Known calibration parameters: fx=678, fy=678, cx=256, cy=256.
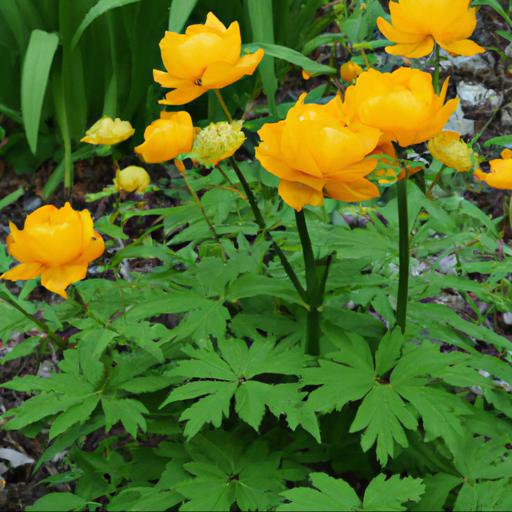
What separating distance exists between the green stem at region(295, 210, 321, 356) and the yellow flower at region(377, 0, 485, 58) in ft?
0.92

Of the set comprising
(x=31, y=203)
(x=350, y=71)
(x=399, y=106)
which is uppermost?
(x=399, y=106)

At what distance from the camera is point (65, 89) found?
1.86 m

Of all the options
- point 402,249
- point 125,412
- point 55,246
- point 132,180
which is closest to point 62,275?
point 55,246

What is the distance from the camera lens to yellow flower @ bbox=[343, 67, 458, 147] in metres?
0.65

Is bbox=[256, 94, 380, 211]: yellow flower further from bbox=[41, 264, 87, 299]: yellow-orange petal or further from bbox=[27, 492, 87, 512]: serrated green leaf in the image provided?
bbox=[27, 492, 87, 512]: serrated green leaf

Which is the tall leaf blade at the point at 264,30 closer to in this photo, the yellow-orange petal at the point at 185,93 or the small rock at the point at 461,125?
the small rock at the point at 461,125

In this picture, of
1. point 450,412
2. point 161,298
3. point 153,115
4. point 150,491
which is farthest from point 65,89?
point 450,412

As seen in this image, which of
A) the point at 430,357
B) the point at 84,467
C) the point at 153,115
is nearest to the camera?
the point at 430,357

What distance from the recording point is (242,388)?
0.78 m

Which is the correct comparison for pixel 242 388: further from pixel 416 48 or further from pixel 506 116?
pixel 506 116

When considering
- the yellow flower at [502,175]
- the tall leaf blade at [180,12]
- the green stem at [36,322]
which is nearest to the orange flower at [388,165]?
the yellow flower at [502,175]

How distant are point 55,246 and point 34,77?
1077 millimetres

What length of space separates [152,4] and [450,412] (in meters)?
1.45

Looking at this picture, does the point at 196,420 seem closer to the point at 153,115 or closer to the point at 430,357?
the point at 430,357
